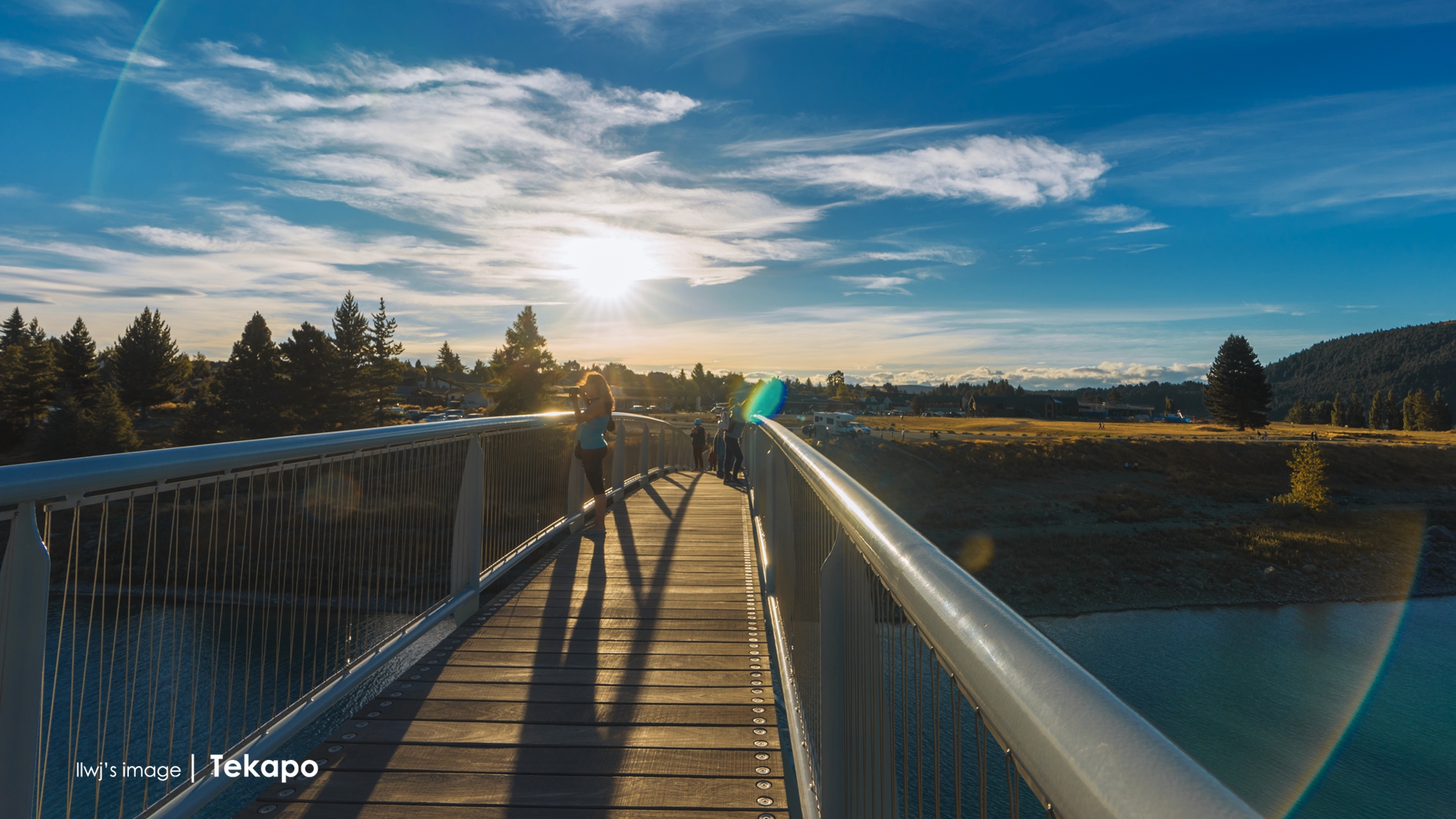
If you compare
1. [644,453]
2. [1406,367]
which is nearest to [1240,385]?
[644,453]

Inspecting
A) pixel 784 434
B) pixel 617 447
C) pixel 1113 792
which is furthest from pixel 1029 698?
pixel 617 447

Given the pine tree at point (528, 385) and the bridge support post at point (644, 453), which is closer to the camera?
the bridge support post at point (644, 453)

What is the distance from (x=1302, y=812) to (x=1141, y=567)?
18.7 m

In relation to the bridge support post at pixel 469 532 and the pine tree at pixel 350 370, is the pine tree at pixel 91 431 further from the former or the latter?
the bridge support post at pixel 469 532

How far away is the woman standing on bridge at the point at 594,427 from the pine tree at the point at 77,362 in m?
82.6

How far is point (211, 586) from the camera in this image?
2.64 m

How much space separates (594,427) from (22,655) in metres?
5.76

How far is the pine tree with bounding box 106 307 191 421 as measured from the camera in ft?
226

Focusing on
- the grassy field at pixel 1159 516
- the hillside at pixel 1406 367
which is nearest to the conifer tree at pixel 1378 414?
the hillside at pixel 1406 367

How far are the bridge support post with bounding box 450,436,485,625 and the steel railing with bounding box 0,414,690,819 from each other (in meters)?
0.01

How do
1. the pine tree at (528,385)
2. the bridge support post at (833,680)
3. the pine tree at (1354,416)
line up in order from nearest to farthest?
the bridge support post at (833,680), the pine tree at (528,385), the pine tree at (1354,416)

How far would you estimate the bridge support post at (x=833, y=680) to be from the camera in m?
2.05

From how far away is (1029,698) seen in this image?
0.67 meters

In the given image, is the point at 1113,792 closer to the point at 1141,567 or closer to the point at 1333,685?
the point at 1333,685
